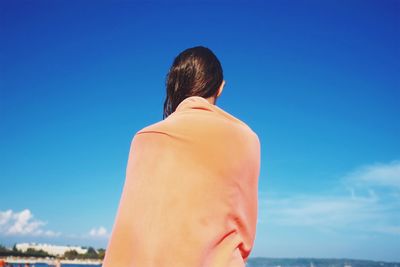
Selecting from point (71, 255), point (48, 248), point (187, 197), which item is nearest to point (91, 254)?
point (71, 255)

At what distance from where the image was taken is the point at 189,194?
1.32 metres

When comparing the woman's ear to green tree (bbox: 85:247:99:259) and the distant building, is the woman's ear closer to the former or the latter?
green tree (bbox: 85:247:99:259)

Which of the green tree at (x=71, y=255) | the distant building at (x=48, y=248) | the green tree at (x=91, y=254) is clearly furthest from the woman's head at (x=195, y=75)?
the distant building at (x=48, y=248)

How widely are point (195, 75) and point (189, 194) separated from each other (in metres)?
0.52

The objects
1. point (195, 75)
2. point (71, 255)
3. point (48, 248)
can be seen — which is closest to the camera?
point (195, 75)

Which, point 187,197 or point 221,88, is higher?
point 221,88

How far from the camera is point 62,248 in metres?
129

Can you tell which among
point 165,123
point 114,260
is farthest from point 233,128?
point 114,260

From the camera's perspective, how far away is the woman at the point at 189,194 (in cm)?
129

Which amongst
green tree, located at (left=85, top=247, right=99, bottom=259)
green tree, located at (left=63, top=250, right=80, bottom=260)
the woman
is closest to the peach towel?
the woman

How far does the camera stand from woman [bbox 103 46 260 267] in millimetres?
1286

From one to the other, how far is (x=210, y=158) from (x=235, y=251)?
1.06 ft

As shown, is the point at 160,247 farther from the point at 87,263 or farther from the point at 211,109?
the point at 87,263

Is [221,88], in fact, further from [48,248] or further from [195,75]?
[48,248]
